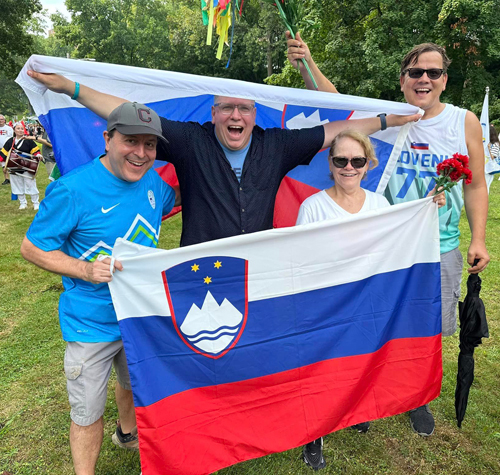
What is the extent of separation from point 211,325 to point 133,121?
1111mm

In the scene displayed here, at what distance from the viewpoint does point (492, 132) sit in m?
10.7

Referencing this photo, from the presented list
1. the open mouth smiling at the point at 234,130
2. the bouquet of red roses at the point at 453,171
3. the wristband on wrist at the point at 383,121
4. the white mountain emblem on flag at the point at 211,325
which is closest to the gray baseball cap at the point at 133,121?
the open mouth smiling at the point at 234,130

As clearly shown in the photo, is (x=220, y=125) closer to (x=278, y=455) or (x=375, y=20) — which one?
(x=278, y=455)

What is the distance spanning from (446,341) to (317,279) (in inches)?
105

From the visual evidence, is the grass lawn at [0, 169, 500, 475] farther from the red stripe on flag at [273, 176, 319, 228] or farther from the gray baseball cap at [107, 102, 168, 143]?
the gray baseball cap at [107, 102, 168, 143]

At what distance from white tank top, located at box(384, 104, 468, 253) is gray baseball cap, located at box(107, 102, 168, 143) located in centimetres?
174

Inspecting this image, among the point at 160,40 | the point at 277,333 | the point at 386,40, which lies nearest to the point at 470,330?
the point at 277,333

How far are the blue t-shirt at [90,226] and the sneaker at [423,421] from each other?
7.45 ft

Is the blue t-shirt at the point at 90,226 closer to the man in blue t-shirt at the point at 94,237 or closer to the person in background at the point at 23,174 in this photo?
the man in blue t-shirt at the point at 94,237

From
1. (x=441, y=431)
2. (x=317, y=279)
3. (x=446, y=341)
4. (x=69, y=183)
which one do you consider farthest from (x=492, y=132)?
(x=69, y=183)

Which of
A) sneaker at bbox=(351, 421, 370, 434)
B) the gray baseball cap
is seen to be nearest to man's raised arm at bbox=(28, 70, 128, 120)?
the gray baseball cap

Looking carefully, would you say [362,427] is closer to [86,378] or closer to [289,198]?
[289,198]

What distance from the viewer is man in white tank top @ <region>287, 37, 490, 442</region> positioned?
278 cm

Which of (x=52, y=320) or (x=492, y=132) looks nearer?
(x=52, y=320)
